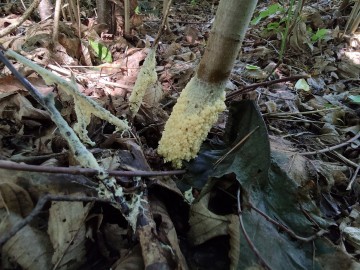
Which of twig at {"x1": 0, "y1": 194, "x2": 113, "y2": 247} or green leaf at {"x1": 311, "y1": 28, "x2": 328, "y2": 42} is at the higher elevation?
green leaf at {"x1": 311, "y1": 28, "x2": 328, "y2": 42}

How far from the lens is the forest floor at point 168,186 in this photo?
74 cm

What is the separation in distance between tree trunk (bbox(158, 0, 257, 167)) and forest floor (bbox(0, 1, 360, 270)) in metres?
0.07

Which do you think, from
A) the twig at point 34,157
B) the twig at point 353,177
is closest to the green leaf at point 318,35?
the twig at point 353,177

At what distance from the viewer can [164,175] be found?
921mm

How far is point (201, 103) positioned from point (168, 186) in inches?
11.5

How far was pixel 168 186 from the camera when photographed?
36.2 inches

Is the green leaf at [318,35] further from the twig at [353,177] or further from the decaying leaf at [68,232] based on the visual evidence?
the decaying leaf at [68,232]

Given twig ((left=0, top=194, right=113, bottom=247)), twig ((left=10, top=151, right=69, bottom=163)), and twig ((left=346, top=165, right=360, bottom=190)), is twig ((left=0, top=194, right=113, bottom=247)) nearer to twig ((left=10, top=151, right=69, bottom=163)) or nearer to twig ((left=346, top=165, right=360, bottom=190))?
twig ((left=10, top=151, right=69, bottom=163))

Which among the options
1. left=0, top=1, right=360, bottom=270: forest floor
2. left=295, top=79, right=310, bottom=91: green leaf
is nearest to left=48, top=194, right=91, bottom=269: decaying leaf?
left=0, top=1, right=360, bottom=270: forest floor

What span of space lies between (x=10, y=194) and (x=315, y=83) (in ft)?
6.39

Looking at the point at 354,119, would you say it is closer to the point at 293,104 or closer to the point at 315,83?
the point at 293,104

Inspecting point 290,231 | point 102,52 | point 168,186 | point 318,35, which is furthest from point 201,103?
point 318,35

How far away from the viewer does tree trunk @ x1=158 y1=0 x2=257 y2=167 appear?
3.06 ft

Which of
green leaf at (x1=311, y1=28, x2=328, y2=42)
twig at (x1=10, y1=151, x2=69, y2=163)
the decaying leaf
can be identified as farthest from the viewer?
green leaf at (x1=311, y1=28, x2=328, y2=42)
